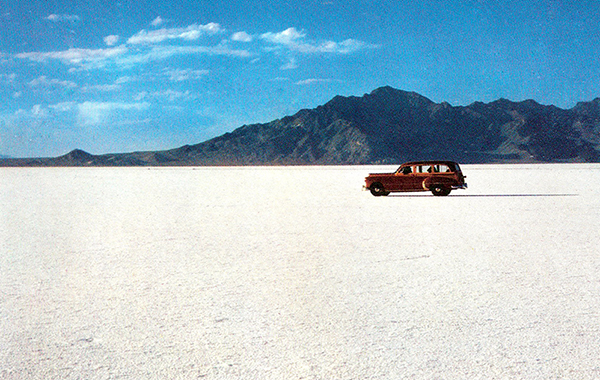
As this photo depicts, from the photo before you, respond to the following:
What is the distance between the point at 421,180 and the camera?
24250 millimetres

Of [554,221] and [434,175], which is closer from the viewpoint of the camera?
[554,221]

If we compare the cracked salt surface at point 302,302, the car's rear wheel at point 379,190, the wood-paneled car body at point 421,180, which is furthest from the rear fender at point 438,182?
the cracked salt surface at point 302,302

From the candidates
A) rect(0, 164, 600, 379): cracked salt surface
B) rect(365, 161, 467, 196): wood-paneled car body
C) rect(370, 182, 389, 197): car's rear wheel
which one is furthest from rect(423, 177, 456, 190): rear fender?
rect(0, 164, 600, 379): cracked salt surface

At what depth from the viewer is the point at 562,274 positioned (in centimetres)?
Result: 806

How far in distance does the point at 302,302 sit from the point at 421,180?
18275mm

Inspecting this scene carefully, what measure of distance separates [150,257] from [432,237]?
5165mm

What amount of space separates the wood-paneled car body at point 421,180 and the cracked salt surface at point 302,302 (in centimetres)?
1018

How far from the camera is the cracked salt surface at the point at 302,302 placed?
15.4 feet

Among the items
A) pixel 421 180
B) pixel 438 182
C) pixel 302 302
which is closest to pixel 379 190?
pixel 421 180

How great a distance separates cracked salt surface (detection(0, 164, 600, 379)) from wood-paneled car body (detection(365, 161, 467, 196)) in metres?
10.2

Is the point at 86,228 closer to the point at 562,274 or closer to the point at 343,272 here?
the point at 343,272

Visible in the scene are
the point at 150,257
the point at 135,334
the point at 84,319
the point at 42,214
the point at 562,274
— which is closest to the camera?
the point at 135,334

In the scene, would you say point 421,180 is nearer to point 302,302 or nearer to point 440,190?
point 440,190

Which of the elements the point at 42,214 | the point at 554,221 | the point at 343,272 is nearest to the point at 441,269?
the point at 343,272
